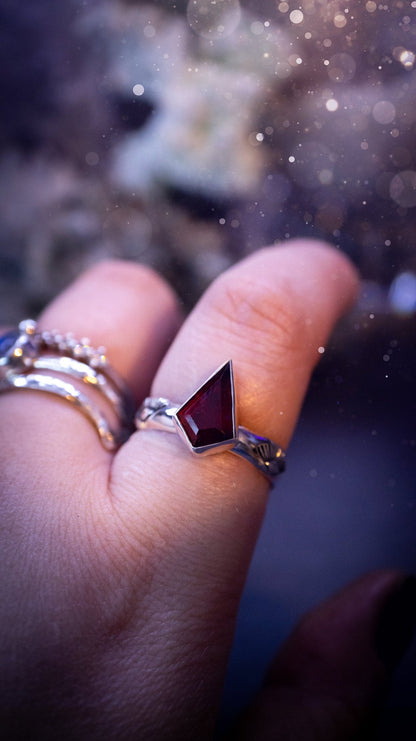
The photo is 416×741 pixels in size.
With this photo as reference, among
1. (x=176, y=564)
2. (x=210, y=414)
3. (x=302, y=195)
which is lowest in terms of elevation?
(x=176, y=564)

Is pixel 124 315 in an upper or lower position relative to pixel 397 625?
upper

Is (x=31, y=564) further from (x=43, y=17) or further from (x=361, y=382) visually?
(x=43, y=17)

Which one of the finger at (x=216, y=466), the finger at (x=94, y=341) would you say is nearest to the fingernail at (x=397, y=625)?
the finger at (x=216, y=466)

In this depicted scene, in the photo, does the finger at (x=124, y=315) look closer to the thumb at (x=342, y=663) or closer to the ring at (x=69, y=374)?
the ring at (x=69, y=374)

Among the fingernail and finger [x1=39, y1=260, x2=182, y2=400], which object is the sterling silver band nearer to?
finger [x1=39, y1=260, x2=182, y2=400]

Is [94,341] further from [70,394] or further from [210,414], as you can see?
[210,414]

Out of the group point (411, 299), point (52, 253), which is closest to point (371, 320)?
point (411, 299)

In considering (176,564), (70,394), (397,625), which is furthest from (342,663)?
(70,394)
